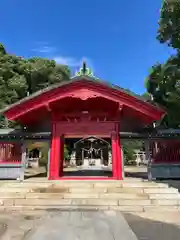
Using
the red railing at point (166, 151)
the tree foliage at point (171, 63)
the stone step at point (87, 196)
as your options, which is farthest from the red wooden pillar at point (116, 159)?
the tree foliage at point (171, 63)

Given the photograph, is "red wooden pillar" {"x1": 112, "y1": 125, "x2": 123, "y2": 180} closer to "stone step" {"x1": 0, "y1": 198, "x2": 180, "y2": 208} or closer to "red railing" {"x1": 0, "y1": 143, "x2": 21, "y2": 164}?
"stone step" {"x1": 0, "y1": 198, "x2": 180, "y2": 208}

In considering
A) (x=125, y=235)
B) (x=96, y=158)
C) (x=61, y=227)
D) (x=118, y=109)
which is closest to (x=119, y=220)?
(x=125, y=235)

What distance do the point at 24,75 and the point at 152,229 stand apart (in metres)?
39.8

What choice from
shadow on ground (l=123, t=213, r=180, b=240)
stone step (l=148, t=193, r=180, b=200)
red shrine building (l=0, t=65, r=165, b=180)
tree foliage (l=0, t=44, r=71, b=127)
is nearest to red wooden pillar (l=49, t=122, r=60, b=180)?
red shrine building (l=0, t=65, r=165, b=180)

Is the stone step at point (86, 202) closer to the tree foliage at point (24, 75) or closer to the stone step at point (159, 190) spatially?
the stone step at point (159, 190)

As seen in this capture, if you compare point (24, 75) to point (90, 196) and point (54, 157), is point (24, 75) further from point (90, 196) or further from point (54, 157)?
point (90, 196)

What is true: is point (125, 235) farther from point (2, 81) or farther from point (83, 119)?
point (2, 81)

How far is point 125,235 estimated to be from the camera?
4.50 meters

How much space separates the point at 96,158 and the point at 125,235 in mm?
30002

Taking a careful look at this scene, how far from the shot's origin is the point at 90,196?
7551 millimetres

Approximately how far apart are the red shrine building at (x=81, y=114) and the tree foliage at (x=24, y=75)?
916 inches

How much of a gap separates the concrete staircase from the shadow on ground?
121 cm

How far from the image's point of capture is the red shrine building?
384 inches

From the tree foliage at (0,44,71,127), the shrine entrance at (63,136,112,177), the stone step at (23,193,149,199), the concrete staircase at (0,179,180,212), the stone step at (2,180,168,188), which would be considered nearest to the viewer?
the concrete staircase at (0,179,180,212)
